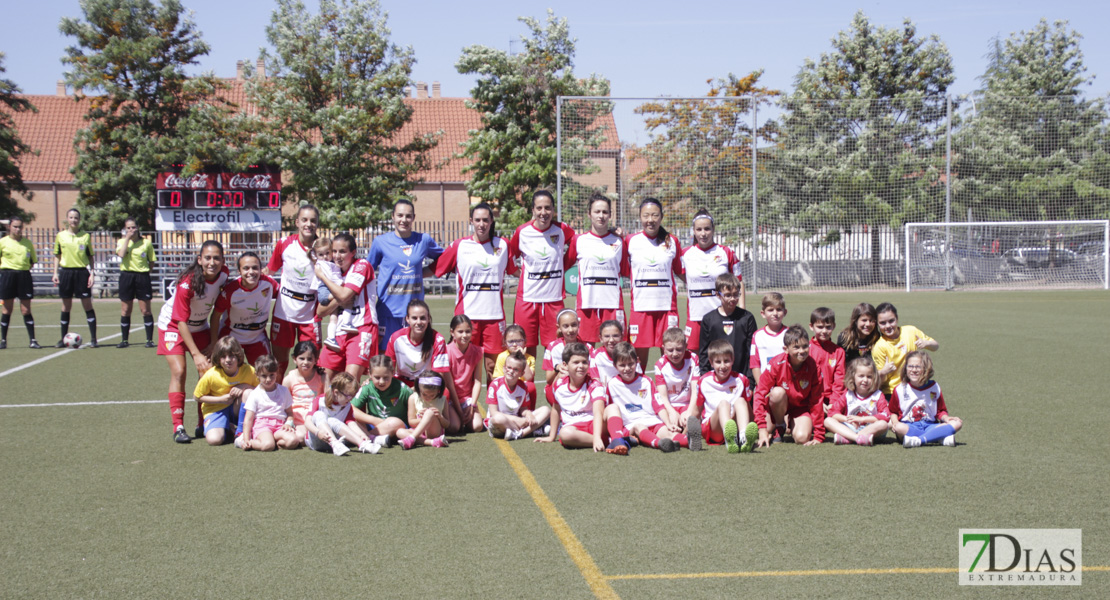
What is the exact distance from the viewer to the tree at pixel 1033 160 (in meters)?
29.3

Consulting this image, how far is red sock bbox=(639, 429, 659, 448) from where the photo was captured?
646cm

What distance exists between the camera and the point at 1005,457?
606cm

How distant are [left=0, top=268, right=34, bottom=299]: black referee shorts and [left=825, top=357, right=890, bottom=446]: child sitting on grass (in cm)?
1136

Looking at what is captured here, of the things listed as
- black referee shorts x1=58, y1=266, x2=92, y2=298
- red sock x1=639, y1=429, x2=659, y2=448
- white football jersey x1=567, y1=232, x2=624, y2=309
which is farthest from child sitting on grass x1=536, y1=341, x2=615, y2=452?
black referee shorts x1=58, y1=266, x2=92, y2=298

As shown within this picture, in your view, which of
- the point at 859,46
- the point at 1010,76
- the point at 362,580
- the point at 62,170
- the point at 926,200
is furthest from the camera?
the point at 62,170

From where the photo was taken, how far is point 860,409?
666 cm

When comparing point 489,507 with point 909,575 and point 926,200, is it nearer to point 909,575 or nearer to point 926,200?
point 909,575

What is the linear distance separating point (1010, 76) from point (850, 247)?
12.4m

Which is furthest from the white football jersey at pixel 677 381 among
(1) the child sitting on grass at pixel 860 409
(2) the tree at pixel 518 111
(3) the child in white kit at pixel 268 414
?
(2) the tree at pixel 518 111

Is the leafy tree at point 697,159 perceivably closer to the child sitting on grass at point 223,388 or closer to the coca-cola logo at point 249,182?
the coca-cola logo at point 249,182

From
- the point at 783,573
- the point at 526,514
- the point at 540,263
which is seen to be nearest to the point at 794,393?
the point at 540,263

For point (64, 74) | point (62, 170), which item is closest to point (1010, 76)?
point (64, 74)

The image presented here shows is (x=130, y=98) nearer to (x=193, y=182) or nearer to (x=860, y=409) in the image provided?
(x=193, y=182)

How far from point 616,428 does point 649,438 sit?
0.89ft
